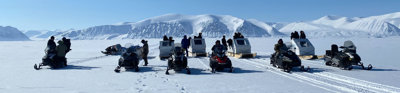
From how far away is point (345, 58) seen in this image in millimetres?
11180

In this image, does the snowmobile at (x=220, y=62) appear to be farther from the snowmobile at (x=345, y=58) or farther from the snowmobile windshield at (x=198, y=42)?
the snowmobile windshield at (x=198, y=42)

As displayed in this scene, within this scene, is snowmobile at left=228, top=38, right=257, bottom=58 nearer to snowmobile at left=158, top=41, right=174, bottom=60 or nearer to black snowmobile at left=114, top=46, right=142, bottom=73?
snowmobile at left=158, top=41, right=174, bottom=60

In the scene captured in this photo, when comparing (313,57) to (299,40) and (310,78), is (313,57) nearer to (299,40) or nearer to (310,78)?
(299,40)

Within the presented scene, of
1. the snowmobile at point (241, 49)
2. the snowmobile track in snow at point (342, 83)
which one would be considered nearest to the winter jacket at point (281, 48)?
the snowmobile track in snow at point (342, 83)

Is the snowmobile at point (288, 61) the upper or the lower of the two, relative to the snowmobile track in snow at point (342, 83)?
upper

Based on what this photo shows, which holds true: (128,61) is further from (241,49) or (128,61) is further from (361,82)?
(241,49)

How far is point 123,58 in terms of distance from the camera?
1134 cm

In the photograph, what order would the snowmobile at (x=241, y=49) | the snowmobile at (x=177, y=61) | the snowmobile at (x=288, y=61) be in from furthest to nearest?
1. the snowmobile at (x=241, y=49)
2. the snowmobile at (x=288, y=61)
3. the snowmobile at (x=177, y=61)

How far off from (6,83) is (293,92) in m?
8.25

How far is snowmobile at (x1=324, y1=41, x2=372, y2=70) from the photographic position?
11102mm

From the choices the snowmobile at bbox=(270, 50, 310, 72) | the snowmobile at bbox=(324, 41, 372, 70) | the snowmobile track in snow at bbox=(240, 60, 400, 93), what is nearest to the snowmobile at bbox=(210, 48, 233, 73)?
the snowmobile at bbox=(270, 50, 310, 72)

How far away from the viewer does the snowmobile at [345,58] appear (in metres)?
11.1

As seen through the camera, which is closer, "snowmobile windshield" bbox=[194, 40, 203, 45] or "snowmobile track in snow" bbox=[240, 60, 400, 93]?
"snowmobile track in snow" bbox=[240, 60, 400, 93]

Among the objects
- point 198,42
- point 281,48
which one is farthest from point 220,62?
point 198,42
